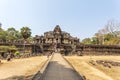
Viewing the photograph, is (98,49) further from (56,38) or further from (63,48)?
(56,38)

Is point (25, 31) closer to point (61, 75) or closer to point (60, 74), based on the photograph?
point (60, 74)

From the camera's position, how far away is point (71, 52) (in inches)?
2832

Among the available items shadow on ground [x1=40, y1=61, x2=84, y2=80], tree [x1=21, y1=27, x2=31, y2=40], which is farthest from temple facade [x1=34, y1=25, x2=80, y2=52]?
shadow on ground [x1=40, y1=61, x2=84, y2=80]

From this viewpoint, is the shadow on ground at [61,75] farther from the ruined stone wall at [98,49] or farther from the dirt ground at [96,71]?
the ruined stone wall at [98,49]

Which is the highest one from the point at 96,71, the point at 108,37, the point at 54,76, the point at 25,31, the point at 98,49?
the point at 25,31

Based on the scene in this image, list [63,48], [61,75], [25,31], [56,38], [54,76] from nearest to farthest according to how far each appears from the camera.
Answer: [54,76], [61,75], [63,48], [56,38], [25,31]

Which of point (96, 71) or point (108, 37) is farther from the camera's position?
point (108, 37)

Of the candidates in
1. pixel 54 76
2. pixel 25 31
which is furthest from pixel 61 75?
pixel 25 31

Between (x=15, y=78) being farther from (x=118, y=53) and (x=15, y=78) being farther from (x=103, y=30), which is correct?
(x=103, y=30)

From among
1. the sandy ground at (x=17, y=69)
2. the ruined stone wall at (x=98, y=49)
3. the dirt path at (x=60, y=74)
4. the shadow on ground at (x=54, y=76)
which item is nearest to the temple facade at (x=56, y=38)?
the ruined stone wall at (x=98, y=49)

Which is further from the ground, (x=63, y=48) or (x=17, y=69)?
(x=63, y=48)

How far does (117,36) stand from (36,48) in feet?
140

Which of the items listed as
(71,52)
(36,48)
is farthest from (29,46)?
(71,52)

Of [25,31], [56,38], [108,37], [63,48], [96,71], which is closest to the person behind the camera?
[96,71]
